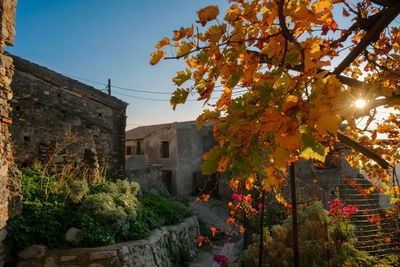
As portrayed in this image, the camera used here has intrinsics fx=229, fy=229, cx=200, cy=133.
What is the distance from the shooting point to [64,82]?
773 centimetres

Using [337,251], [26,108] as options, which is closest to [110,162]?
[26,108]

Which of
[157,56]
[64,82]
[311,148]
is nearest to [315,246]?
[311,148]

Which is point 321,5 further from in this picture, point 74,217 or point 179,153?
point 179,153

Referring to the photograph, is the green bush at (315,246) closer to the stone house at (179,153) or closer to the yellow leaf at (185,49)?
Answer: the yellow leaf at (185,49)

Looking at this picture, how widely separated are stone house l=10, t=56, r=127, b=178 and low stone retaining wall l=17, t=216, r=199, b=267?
11.0 ft

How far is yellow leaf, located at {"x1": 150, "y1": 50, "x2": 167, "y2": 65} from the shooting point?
3.05 feet

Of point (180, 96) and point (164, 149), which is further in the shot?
point (164, 149)

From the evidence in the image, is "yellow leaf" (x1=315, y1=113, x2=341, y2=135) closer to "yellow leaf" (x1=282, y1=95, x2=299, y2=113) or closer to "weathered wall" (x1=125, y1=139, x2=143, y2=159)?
"yellow leaf" (x1=282, y1=95, x2=299, y2=113)

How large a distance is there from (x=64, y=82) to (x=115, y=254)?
20.1ft

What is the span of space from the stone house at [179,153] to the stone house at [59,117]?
5.47m

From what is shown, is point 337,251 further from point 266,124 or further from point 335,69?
point 266,124

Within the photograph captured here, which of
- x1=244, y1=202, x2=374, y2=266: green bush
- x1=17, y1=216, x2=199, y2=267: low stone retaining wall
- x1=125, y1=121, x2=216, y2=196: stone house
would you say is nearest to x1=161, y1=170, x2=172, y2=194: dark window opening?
x1=125, y1=121, x2=216, y2=196: stone house

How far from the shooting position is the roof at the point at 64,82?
6.79 metres

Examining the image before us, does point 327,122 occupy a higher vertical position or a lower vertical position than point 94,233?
higher
